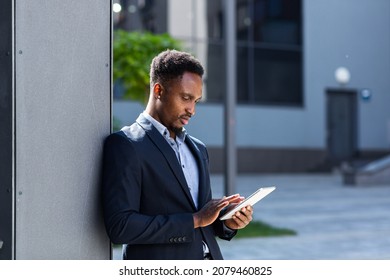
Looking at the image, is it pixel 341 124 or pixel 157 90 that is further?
pixel 341 124

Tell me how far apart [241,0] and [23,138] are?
2123 cm

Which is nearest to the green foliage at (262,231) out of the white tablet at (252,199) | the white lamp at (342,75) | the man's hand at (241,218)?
the man's hand at (241,218)

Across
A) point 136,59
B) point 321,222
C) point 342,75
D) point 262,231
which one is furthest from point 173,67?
point 342,75

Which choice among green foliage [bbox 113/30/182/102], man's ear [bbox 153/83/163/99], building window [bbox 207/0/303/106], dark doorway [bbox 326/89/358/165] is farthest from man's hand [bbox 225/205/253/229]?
dark doorway [bbox 326/89/358/165]

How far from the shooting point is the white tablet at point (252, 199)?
6.63 feet

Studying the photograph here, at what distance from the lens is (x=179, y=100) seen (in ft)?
6.96

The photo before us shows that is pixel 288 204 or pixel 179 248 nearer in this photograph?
pixel 179 248

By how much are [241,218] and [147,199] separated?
36 cm

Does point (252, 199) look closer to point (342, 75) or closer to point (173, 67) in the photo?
point (173, 67)

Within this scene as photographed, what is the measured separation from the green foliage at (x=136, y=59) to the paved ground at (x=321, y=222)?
10.5 feet

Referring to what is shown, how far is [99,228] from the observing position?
2168mm

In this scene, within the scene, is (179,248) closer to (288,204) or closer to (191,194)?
(191,194)

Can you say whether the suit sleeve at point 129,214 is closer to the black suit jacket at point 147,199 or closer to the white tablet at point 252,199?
the black suit jacket at point 147,199
